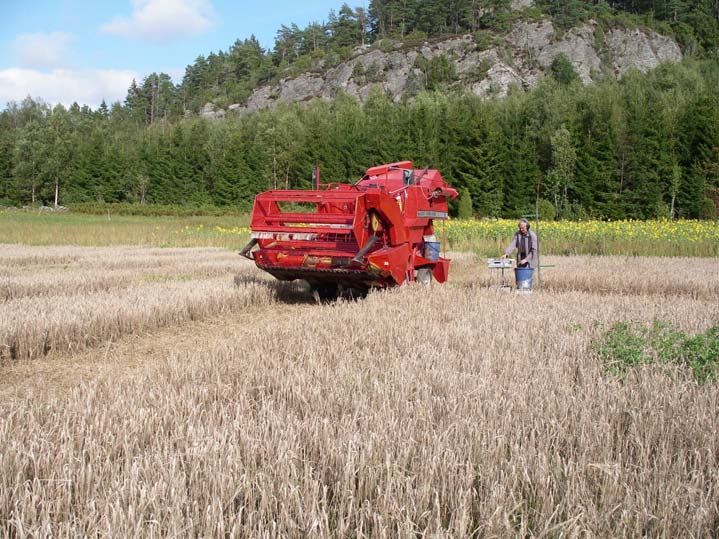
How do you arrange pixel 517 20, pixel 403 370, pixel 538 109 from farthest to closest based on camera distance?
pixel 517 20 → pixel 538 109 → pixel 403 370

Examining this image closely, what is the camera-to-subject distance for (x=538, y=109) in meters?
47.7

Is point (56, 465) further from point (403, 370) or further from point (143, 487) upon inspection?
point (403, 370)

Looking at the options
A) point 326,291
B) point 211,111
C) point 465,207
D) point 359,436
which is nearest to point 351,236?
point 326,291

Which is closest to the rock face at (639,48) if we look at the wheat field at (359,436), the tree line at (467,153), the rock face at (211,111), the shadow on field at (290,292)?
the tree line at (467,153)

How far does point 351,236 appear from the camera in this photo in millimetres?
8844

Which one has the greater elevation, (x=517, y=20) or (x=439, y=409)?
(x=517, y=20)

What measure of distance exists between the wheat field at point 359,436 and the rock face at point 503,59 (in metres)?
87.4

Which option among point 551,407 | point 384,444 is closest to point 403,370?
point 551,407

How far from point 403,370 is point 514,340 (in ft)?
5.01

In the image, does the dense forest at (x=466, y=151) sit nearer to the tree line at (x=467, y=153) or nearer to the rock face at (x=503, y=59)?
the tree line at (x=467, y=153)

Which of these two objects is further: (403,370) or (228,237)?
(228,237)

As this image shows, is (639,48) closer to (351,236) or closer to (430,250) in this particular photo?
(430,250)

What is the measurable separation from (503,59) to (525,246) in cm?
9684

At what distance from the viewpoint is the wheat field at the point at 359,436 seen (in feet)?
6.88
